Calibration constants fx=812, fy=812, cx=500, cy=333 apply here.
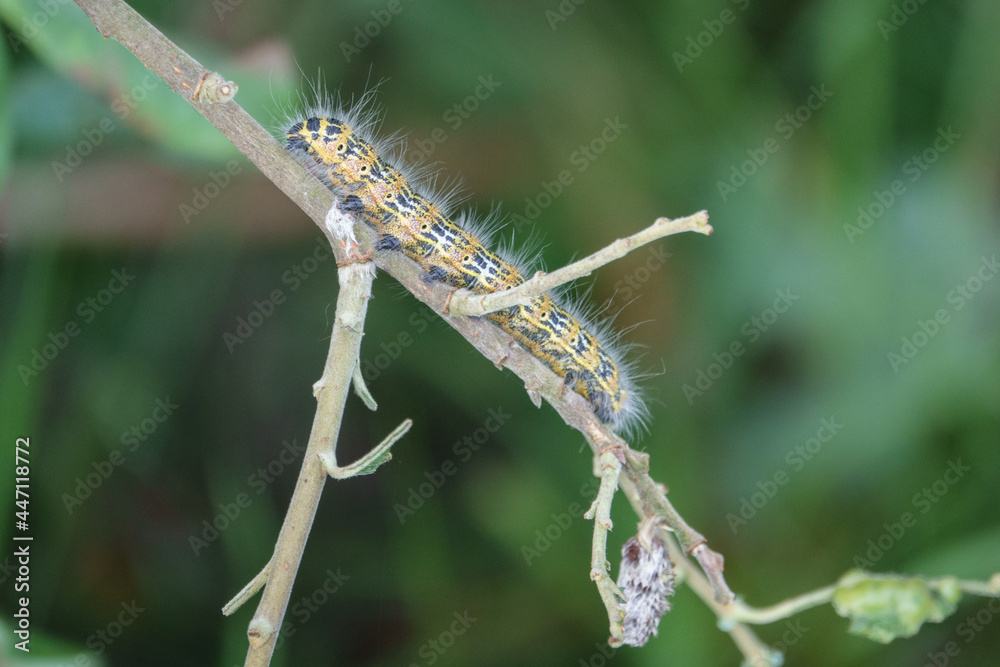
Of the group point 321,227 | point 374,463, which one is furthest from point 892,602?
point 321,227

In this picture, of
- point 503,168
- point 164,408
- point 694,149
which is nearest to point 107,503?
point 164,408

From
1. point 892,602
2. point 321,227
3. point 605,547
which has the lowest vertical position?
point 892,602

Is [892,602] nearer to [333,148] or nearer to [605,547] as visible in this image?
[605,547]

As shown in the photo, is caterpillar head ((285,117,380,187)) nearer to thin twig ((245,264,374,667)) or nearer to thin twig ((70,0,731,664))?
thin twig ((70,0,731,664))

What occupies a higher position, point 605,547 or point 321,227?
point 321,227

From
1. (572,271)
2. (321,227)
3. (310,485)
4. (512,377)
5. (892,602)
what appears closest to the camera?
(892,602)

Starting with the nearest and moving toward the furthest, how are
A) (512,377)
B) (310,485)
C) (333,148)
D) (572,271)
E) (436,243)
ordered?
1. (572,271)
2. (310,485)
3. (333,148)
4. (436,243)
5. (512,377)

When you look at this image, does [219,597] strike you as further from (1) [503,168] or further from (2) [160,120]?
(1) [503,168]

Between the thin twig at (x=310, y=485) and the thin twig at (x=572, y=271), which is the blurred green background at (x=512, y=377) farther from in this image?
the thin twig at (x=310, y=485)
